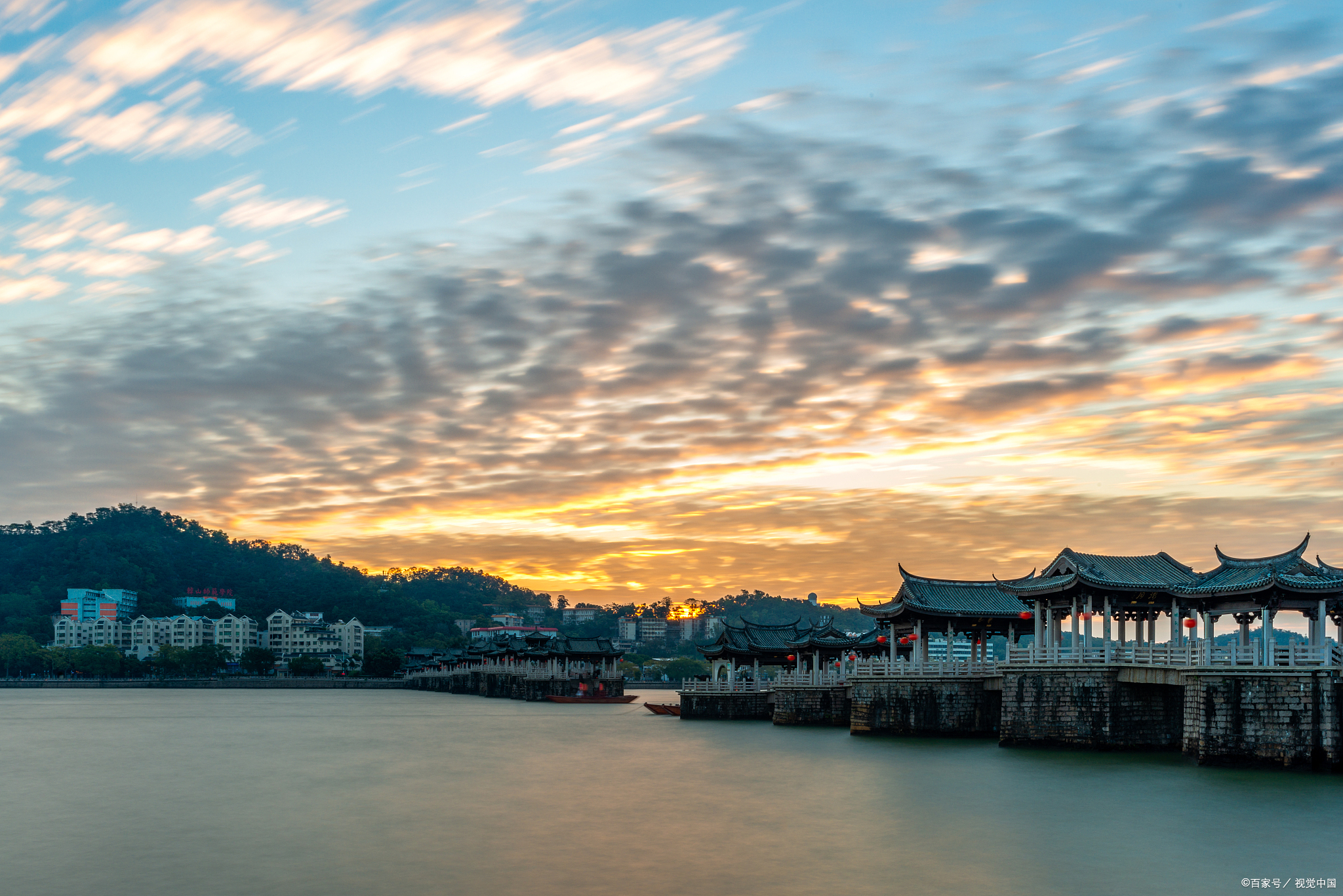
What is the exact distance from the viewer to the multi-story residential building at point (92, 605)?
606 feet

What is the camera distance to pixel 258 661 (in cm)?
14838

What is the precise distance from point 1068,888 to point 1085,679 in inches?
599

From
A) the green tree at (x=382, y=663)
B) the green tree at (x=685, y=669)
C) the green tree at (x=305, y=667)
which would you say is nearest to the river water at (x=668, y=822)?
the green tree at (x=305, y=667)

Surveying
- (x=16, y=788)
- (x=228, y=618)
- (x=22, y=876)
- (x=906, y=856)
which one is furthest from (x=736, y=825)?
(x=228, y=618)

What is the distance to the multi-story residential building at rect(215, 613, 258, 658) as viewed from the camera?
179 m

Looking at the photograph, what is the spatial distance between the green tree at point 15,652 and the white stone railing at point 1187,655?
148980mm

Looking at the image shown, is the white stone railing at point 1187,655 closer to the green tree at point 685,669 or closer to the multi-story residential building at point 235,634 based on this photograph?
the green tree at point 685,669

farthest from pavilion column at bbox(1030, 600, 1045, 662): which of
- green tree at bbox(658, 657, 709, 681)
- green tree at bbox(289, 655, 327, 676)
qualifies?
green tree at bbox(289, 655, 327, 676)

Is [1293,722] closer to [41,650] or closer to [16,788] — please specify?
[16,788]

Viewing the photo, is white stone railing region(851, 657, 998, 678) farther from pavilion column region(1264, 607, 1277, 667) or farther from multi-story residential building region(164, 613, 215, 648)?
multi-story residential building region(164, 613, 215, 648)

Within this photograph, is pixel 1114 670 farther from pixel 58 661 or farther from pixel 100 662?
pixel 58 661

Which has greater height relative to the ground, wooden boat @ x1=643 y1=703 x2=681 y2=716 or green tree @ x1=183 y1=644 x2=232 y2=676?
wooden boat @ x1=643 y1=703 x2=681 y2=716

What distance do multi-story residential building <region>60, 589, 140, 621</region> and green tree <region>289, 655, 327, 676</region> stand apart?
57295mm

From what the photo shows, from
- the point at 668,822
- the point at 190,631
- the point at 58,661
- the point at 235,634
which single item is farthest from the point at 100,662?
the point at 668,822
